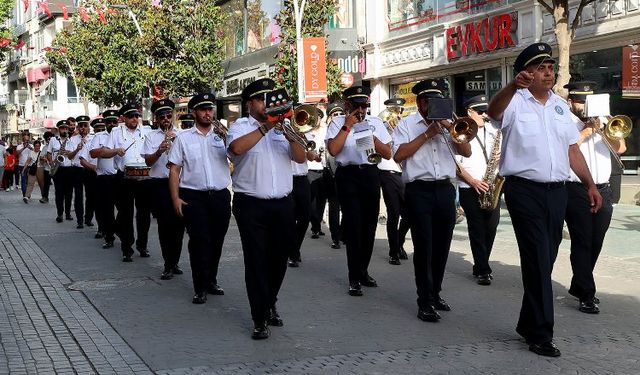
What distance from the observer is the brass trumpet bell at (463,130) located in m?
7.27

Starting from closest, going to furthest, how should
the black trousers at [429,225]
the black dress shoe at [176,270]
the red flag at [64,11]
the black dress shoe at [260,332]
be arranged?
1. the black dress shoe at [260,332]
2. the black trousers at [429,225]
3. the black dress shoe at [176,270]
4. the red flag at [64,11]

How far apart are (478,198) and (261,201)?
2.99m

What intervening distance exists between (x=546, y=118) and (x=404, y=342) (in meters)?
1.82

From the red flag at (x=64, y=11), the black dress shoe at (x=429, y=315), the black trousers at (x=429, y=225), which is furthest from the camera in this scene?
the red flag at (x=64, y=11)

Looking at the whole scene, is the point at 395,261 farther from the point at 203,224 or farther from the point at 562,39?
the point at 562,39

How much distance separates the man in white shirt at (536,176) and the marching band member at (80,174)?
1043 centimetres

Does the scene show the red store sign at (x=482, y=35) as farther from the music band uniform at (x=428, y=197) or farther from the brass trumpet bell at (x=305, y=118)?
the brass trumpet bell at (x=305, y=118)

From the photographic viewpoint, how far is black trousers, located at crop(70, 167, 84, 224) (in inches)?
649

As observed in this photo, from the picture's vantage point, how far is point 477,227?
30.3 ft

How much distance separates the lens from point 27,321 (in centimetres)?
779

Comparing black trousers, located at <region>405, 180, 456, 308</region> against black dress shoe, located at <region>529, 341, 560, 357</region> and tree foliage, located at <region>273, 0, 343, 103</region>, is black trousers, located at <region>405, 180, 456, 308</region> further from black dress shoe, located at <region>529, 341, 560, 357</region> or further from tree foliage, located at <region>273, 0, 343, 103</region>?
tree foliage, located at <region>273, 0, 343, 103</region>

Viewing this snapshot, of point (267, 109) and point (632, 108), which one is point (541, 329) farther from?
point (632, 108)

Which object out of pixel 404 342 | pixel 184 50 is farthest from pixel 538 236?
pixel 184 50

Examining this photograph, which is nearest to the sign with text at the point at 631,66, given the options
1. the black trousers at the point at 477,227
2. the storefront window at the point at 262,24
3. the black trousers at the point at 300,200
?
the black trousers at the point at 300,200
